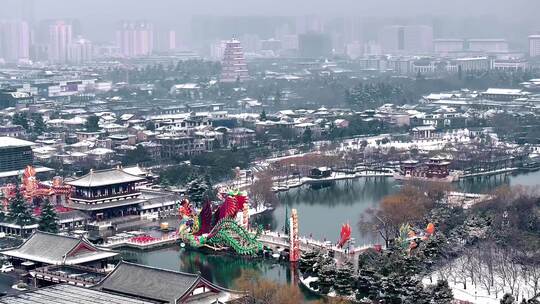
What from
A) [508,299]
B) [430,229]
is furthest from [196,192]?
[508,299]

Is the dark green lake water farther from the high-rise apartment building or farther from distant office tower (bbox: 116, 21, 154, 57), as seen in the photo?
distant office tower (bbox: 116, 21, 154, 57)

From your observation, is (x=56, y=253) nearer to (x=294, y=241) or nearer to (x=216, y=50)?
(x=294, y=241)

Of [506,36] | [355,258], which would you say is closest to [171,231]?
[355,258]

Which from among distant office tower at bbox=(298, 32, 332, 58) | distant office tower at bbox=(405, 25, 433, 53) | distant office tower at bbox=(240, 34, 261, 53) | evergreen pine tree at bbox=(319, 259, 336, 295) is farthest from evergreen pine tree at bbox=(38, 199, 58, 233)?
distant office tower at bbox=(240, 34, 261, 53)

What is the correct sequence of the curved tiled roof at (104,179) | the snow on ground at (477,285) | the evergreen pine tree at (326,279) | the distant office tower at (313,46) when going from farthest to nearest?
the distant office tower at (313,46) → the curved tiled roof at (104,179) → the evergreen pine tree at (326,279) → the snow on ground at (477,285)

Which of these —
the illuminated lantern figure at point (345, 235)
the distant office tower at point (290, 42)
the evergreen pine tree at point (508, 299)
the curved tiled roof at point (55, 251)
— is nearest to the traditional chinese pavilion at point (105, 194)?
the curved tiled roof at point (55, 251)

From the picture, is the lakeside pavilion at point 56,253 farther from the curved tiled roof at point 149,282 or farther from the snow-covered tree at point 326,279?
the snow-covered tree at point 326,279

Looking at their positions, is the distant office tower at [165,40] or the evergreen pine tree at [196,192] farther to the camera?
the distant office tower at [165,40]
